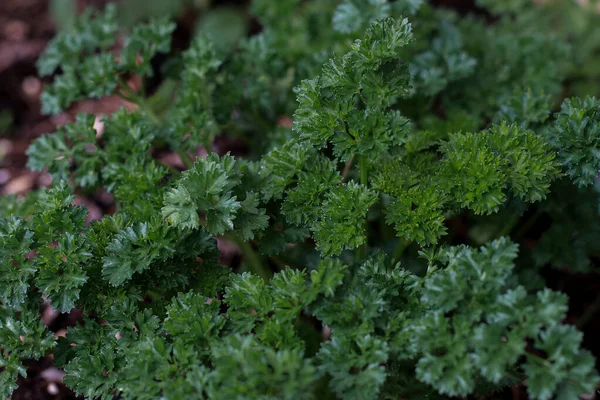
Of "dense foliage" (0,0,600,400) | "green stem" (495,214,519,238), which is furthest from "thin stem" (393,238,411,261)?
"green stem" (495,214,519,238)

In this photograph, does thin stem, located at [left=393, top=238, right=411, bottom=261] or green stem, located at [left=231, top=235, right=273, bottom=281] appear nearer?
thin stem, located at [left=393, top=238, right=411, bottom=261]

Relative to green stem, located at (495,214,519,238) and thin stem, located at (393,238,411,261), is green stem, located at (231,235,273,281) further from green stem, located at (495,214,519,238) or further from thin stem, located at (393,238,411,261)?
green stem, located at (495,214,519,238)

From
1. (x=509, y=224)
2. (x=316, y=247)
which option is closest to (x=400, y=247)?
(x=316, y=247)

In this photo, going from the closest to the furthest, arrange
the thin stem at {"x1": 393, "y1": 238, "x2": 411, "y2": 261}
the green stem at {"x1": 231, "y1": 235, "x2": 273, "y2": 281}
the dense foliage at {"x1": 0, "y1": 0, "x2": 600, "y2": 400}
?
the dense foliage at {"x1": 0, "y1": 0, "x2": 600, "y2": 400}
the thin stem at {"x1": 393, "y1": 238, "x2": 411, "y2": 261}
the green stem at {"x1": 231, "y1": 235, "x2": 273, "y2": 281}

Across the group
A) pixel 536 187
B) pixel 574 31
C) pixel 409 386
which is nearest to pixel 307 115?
pixel 536 187

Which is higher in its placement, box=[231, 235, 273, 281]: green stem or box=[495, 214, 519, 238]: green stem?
box=[231, 235, 273, 281]: green stem

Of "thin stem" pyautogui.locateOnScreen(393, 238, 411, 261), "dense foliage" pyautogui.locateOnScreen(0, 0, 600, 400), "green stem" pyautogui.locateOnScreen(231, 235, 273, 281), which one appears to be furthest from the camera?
"green stem" pyautogui.locateOnScreen(231, 235, 273, 281)

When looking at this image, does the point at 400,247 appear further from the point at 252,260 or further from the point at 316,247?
the point at 252,260
